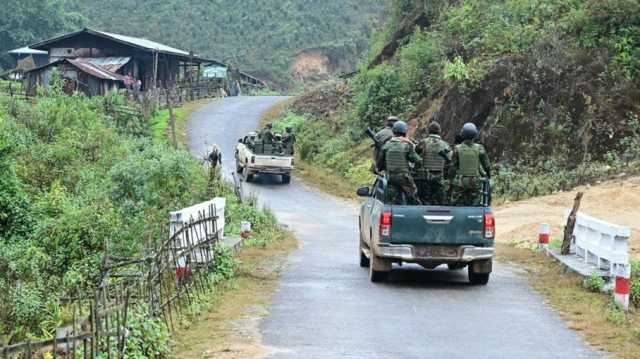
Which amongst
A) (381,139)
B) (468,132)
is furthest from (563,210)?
(468,132)

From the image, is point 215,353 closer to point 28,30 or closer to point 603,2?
point 603,2

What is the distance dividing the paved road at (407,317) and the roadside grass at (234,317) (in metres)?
0.26

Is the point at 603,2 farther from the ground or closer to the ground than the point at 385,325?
farther from the ground

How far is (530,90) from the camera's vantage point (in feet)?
117

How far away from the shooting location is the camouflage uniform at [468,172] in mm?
15844

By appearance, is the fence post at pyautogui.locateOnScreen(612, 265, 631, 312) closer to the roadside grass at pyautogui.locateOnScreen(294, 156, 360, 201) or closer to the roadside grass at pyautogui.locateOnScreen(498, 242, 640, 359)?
the roadside grass at pyautogui.locateOnScreen(498, 242, 640, 359)

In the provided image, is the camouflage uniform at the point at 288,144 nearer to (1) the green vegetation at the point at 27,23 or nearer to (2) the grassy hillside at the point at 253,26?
(1) the green vegetation at the point at 27,23

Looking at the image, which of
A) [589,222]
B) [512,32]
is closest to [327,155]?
[512,32]

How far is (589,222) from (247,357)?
8383 mm

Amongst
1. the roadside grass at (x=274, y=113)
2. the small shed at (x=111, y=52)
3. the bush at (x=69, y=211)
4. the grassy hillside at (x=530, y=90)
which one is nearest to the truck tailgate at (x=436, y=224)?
the bush at (x=69, y=211)

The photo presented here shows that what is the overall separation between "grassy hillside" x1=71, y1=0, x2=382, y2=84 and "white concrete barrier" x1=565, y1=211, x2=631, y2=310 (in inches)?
3072

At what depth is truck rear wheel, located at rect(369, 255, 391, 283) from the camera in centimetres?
1605

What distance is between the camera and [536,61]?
3578 centimetres

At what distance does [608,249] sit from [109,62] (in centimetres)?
4914
